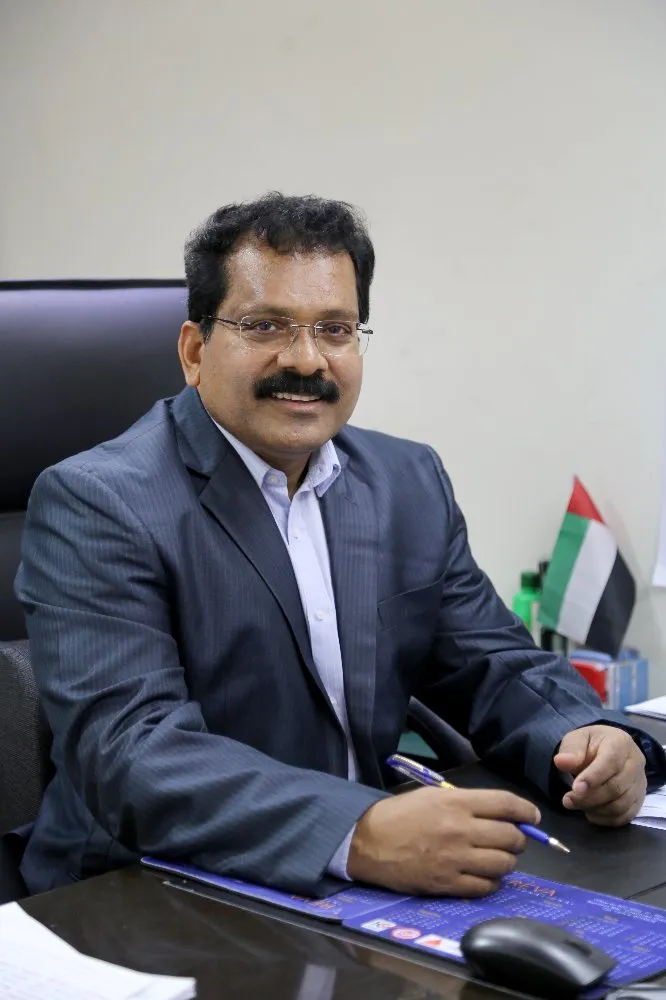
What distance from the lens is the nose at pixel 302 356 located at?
4.92 ft

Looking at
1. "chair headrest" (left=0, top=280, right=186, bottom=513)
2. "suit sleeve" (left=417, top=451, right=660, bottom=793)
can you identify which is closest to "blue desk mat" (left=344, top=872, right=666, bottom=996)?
"suit sleeve" (left=417, top=451, right=660, bottom=793)

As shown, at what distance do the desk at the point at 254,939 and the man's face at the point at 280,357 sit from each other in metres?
0.57

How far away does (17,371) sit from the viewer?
175 centimetres

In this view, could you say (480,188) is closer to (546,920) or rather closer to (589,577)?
(589,577)

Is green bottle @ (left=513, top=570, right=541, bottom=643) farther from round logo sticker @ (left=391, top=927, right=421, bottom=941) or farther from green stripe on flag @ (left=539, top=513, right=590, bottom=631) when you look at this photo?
round logo sticker @ (left=391, top=927, right=421, bottom=941)

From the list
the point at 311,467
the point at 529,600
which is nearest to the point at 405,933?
the point at 311,467

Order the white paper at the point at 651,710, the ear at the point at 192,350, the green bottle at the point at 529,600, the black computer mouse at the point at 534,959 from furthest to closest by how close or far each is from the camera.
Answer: the green bottle at the point at 529,600 → the white paper at the point at 651,710 → the ear at the point at 192,350 → the black computer mouse at the point at 534,959

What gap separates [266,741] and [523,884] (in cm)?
41

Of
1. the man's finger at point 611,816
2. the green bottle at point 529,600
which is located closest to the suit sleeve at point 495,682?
the man's finger at point 611,816

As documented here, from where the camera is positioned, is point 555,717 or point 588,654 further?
point 588,654

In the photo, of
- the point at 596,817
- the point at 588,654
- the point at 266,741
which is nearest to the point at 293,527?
the point at 266,741

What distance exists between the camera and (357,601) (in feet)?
5.02

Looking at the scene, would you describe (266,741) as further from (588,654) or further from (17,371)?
(588,654)

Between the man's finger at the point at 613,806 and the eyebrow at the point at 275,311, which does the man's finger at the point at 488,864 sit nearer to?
the man's finger at the point at 613,806
